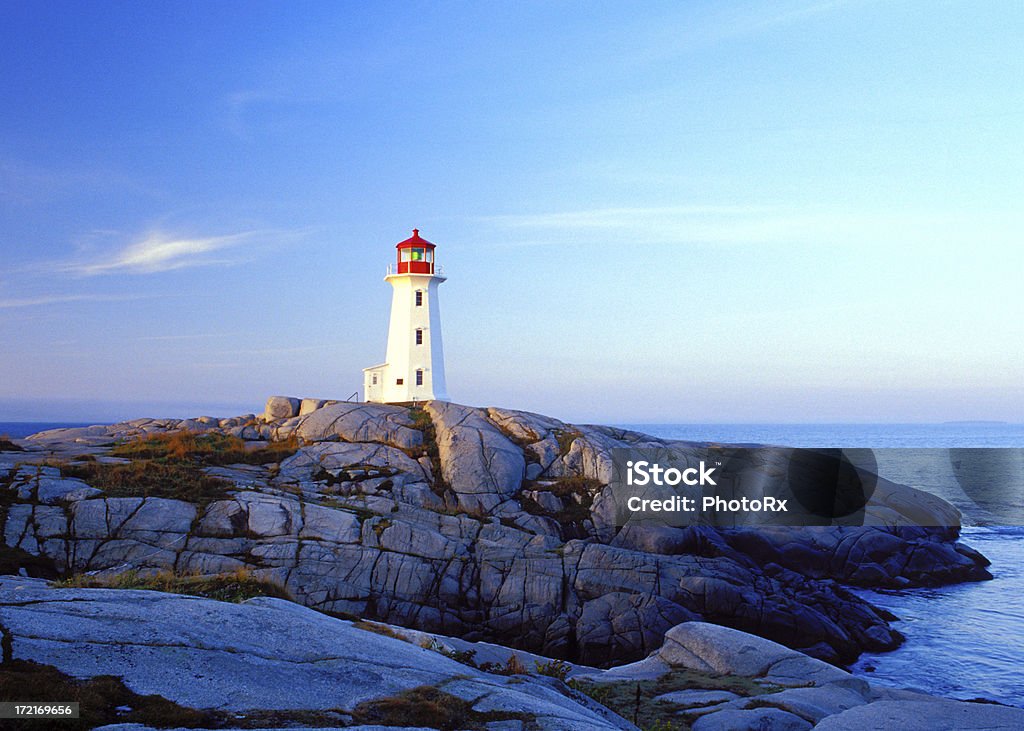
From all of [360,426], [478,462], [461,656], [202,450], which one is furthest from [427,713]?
[360,426]

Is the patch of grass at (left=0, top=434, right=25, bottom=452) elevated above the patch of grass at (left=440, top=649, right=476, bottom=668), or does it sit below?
above

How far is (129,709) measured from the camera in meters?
9.00

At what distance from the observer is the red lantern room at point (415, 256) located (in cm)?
5894

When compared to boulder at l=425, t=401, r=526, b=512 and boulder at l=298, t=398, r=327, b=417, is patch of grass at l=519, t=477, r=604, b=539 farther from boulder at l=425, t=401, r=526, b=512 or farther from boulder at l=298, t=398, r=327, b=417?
boulder at l=298, t=398, r=327, b=417

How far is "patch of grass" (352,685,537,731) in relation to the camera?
32.5 feet

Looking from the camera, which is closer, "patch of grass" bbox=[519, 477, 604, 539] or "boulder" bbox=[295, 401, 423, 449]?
"patch of grass" bbox=[519, 477, 604, 539]

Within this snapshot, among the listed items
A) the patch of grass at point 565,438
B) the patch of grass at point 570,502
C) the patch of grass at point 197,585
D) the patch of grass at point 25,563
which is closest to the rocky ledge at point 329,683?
the patch of grass at point 197,585

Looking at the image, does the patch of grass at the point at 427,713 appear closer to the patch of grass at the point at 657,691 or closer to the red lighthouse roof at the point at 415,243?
the patch of grass at the point at 657,691

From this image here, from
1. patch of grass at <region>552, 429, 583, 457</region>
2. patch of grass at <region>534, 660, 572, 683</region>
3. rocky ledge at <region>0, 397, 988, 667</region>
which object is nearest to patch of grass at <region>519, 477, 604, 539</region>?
rocky ledge at <region>0, 397, 988, 667</region>

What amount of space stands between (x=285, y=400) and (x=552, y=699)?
143ft

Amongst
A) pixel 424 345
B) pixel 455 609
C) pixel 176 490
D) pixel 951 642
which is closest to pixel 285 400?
pixel 424 345

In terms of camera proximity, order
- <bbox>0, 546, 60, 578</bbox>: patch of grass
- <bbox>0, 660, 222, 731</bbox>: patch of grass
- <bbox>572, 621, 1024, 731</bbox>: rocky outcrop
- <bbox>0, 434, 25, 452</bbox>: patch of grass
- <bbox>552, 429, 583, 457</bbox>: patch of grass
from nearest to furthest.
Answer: <bbox>0, 660, 222, 731</bbox>: patch of grass, <bbox>572, 621, 1024, 731</bbox>: rocky outcrop, <bbox>0, 546, 60, 578</bbox>: patch of grass, <bbox>0, 434, 25, 452</bbox>: patch of grass, <bbox>552, 429, 583, 457</bbox>: patch of grass

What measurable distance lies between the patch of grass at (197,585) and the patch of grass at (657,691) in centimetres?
650

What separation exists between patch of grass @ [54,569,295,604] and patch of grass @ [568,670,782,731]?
6505mm
